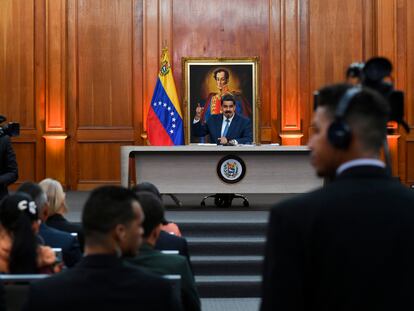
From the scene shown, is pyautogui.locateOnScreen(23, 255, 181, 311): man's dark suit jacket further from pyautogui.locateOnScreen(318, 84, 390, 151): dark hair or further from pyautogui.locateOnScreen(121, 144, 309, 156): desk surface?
pyautogui.locateOnScreen(121, 144, 309, 156): desk surface

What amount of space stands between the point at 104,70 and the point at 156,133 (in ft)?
8.87

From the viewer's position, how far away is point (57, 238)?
4.33 meters

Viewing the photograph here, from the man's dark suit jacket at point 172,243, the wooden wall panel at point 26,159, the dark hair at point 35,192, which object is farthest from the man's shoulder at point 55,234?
the wooden wall panel at point 26,159

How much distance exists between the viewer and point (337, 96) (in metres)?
1.86

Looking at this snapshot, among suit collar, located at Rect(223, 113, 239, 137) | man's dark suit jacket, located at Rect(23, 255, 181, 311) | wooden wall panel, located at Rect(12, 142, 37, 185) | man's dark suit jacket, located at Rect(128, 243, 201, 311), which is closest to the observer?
man's dark suit jacket, located at Rect(23, 255, 181, 311)

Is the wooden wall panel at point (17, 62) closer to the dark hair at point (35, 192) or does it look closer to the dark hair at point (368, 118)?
the dark hair at point (35, 192)

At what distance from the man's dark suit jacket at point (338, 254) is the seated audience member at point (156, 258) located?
4.33 ft

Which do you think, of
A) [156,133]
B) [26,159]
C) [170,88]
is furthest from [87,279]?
[26,159]

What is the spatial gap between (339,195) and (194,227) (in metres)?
6.35

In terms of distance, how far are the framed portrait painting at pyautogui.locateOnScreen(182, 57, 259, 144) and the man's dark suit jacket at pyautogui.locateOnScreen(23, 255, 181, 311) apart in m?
10.1

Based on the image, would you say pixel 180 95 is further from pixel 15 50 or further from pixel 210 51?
pixel 15 50

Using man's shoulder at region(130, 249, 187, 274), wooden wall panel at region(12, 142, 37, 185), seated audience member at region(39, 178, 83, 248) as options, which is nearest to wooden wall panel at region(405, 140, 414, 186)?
wooden wall panel at region(12, 142, 37, 185)

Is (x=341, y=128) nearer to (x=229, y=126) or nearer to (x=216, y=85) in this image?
(x=229, y=126)

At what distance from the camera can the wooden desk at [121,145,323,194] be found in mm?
8914
